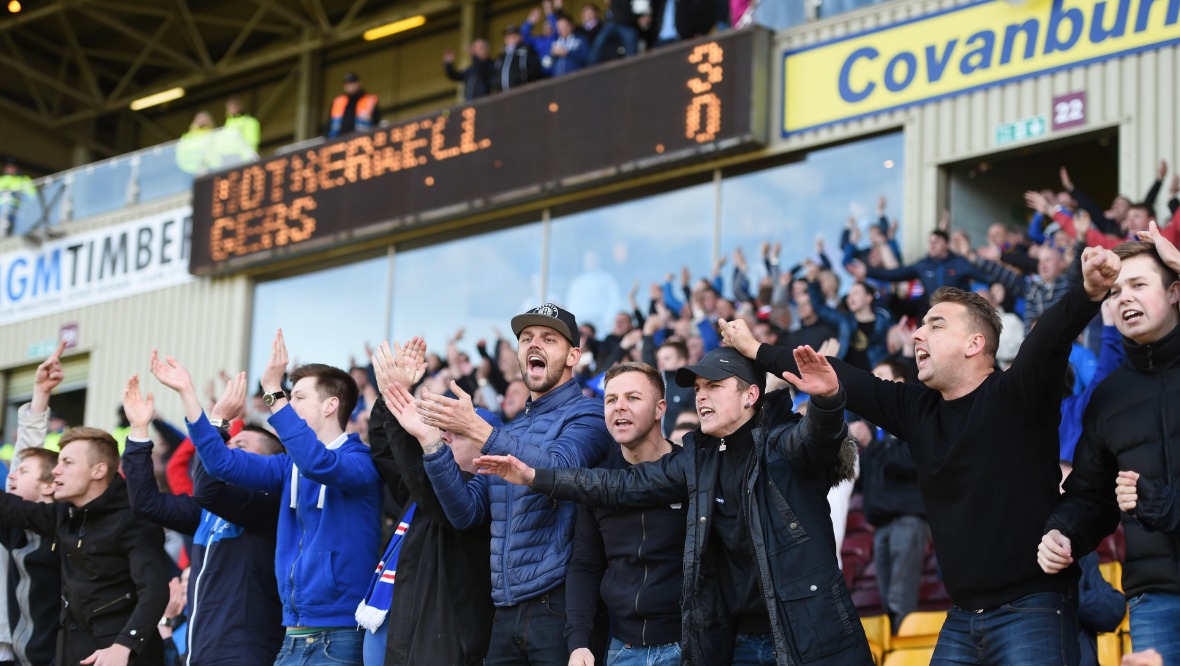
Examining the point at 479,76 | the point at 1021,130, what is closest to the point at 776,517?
the point at 1021,130

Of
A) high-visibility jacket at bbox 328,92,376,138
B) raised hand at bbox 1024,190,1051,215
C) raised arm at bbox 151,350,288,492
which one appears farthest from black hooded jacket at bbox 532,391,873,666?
high-visibility jacket at bbox 328,92,376,138

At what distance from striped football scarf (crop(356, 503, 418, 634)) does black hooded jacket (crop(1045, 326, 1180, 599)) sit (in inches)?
103

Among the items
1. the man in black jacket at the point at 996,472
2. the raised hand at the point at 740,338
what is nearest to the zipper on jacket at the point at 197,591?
the raised hand at the point at 740,338

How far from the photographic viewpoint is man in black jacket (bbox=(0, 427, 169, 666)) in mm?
6719

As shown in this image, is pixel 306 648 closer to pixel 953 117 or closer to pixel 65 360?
pixel 953 117

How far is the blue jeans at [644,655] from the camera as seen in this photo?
5051mm

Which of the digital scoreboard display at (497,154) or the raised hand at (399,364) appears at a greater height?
the digital scoreboard display at (497,154)

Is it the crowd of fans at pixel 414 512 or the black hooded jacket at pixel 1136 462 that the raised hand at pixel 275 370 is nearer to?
the crowd of fans at pixel 414 512

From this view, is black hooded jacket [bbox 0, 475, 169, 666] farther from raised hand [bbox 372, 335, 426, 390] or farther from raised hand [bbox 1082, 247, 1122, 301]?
raised hand [bbox 1082, 247, 1122, 301]

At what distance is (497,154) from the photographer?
13.7 m

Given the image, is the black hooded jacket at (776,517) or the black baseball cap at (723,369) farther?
the black baseball cap at (723,369)

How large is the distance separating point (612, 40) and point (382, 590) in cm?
854

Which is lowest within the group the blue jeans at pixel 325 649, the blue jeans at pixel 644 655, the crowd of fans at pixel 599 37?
the blue jeans at pixel 325 649

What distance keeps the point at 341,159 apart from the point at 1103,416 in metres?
11.2
